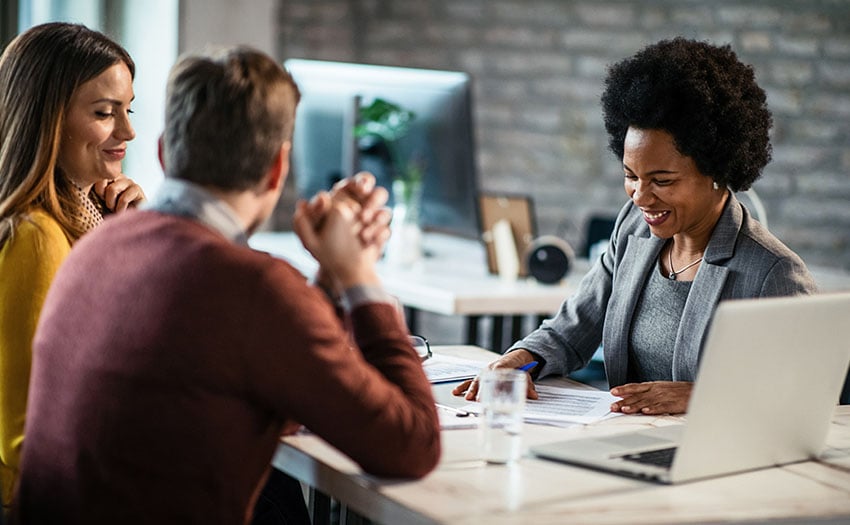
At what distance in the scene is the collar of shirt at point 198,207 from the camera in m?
1.40

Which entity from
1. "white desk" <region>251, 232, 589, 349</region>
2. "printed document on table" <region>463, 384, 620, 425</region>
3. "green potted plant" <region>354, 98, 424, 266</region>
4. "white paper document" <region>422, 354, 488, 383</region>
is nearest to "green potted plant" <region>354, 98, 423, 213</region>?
"green potted plant" <region>354, 98, 424, 266</region>

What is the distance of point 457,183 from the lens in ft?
11.6

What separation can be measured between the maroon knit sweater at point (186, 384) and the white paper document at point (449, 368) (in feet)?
2.20

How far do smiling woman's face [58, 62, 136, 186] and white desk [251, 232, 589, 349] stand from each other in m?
1.32

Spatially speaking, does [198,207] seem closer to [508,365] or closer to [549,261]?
[508,365]

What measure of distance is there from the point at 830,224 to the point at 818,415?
2798mm

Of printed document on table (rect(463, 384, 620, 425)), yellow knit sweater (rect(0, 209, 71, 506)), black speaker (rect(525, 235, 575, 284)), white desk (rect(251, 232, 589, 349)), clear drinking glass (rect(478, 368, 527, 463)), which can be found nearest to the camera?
clear drinking glass (rect(478, 368, 527, 463))

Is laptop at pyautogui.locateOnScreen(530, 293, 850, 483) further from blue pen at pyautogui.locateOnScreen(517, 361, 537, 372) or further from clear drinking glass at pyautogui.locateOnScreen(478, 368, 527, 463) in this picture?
blue pen at pyautogui.locateOnScreen(517, 361, 537, 372)

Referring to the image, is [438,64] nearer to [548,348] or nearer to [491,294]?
[491,294]

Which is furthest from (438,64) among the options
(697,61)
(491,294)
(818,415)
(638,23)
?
(818,415)

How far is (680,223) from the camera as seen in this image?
6.98 ft

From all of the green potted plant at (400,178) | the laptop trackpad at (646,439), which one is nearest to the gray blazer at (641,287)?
the laptop trackpad at (646,439)

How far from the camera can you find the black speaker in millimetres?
3354

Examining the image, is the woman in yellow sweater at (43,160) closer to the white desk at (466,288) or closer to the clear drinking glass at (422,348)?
the clear drinking glass at (422,348)
